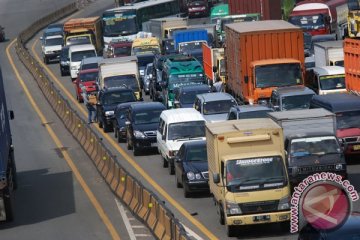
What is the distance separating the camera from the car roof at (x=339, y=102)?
30812 mm

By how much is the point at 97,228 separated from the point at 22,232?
5.67 ft

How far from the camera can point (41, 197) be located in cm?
2983

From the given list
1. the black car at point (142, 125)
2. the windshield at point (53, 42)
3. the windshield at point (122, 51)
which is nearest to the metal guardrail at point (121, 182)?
the black car at point (142, 125)

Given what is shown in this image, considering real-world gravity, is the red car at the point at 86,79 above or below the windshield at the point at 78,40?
above

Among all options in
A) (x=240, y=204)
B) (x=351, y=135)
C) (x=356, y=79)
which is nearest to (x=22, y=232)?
(x=240, y=204)

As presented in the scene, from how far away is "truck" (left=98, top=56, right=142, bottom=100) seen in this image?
4738 centimetres

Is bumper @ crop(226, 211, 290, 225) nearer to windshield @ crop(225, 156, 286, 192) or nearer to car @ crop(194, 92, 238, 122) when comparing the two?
windshield @ crop(225, 156, 286, 192)

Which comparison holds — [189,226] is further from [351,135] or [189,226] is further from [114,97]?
[114,97]

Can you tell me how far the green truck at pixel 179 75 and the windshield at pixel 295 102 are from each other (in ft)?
35.3

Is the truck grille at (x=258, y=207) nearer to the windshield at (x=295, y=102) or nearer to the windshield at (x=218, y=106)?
the windshield at (x=295, y=102)

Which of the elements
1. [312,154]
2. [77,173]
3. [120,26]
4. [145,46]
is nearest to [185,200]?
[312,154]

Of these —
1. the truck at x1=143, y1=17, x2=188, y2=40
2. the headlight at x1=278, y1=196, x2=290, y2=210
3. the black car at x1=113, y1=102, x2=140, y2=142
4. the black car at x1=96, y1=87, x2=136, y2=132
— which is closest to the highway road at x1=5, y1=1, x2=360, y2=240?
the black car at x1=113, y1=102, x2=140, y2=142

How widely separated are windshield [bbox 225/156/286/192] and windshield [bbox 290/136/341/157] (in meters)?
2.93

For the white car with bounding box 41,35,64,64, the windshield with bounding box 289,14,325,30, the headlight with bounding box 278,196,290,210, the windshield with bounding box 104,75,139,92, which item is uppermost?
the headlight with bounding box 278,196,290,210
